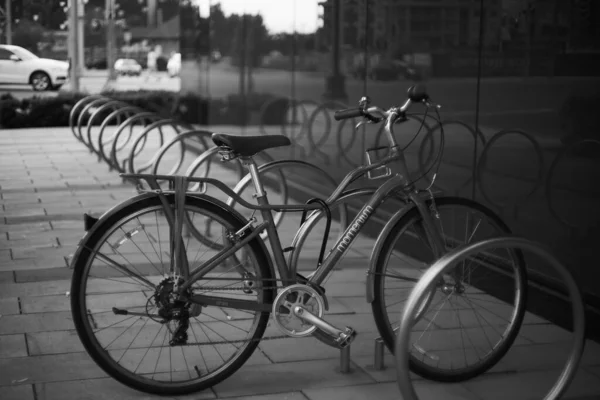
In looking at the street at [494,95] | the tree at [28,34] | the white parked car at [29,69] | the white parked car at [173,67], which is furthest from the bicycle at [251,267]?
the white parked car at [173,67]

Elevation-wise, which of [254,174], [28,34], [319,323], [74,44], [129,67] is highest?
[28,34]

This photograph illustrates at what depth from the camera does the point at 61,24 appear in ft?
74.1

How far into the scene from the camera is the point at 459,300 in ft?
17.5

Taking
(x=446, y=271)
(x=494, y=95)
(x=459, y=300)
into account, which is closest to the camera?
(x=446, y=271)

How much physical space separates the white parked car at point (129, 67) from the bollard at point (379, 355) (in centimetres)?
2715

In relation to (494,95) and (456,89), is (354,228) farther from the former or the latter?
(456,89)

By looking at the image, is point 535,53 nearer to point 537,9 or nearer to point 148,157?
point 537,9

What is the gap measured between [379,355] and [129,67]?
2825cm

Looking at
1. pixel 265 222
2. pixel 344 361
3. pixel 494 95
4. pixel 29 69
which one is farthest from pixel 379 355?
pixel 29 69

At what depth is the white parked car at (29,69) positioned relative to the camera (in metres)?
21.1

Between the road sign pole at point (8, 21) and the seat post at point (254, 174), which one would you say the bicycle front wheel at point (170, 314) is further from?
the road sign pole at point (8, 21)

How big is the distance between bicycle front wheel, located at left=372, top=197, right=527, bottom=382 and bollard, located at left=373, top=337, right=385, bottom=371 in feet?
0.34

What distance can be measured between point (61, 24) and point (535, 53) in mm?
19286

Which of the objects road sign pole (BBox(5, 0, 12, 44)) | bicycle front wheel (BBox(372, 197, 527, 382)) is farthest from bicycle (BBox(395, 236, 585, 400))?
road sign pole (BBox(5, 0, 12, 44))
